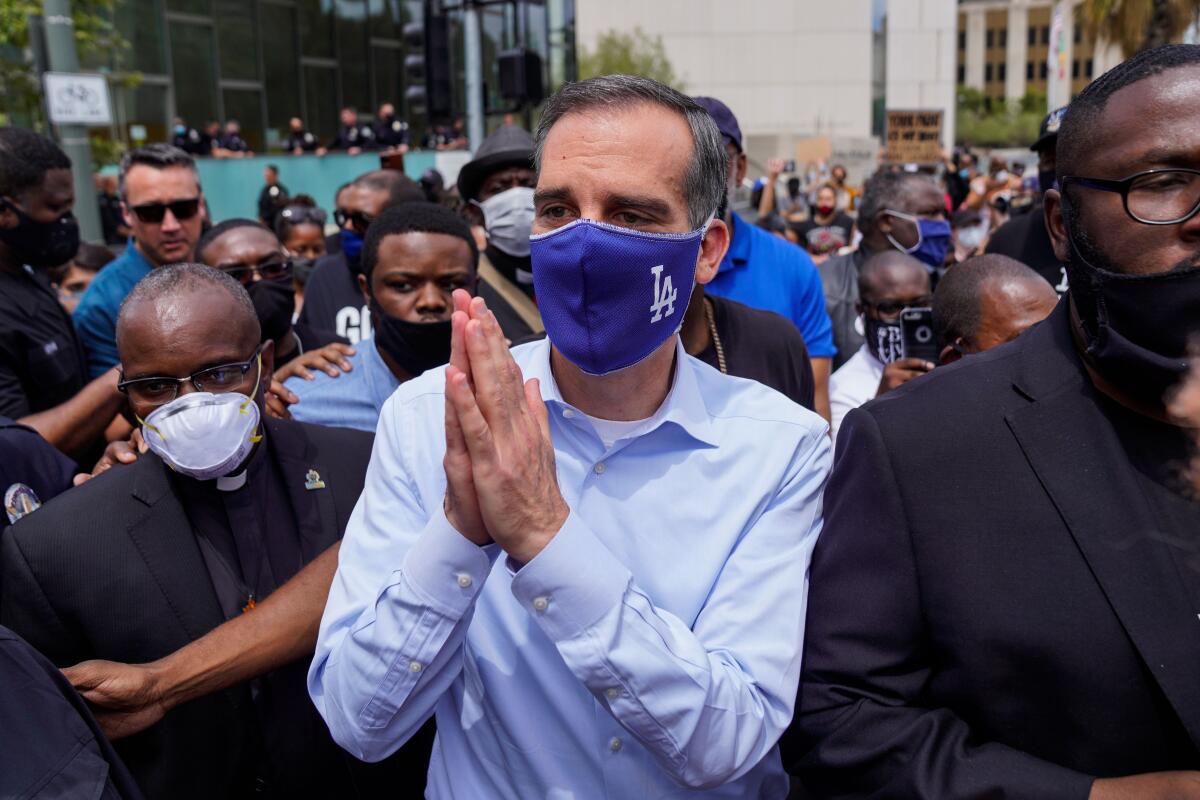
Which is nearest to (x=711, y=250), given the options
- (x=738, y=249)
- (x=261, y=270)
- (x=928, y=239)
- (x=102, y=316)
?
(x=738, y=249)

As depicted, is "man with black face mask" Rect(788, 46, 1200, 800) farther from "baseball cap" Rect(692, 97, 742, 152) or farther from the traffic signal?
the traffic signal

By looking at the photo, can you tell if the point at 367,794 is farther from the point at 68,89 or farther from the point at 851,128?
the point at 851,128

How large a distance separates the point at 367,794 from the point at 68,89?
21.4 feet

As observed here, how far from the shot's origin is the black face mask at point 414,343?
3.38m

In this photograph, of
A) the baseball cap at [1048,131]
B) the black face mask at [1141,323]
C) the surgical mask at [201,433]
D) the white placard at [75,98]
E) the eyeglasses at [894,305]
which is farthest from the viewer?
the white placard at [75,98]

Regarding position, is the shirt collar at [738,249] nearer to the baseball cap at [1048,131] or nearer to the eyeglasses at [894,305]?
the eyeglasses at [894,305]

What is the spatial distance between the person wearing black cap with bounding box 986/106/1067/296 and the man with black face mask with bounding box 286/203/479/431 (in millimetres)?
2486

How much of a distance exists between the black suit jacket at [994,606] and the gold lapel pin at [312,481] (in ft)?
4.44

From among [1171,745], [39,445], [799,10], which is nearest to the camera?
[1171,745]

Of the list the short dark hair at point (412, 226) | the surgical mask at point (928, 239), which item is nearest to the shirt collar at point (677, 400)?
the short dark hair at point (412, 226)

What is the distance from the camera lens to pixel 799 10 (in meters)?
41.3

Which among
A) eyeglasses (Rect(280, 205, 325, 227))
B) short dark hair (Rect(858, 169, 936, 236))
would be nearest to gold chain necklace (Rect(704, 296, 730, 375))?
short dark hair (Rect(858, 169, 936, 236))

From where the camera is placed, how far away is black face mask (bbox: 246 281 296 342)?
13.1ft

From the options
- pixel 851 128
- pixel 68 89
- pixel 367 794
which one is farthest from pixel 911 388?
pixel 851 128
